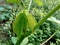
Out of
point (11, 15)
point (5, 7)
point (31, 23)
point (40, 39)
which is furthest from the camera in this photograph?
point (5, 7)

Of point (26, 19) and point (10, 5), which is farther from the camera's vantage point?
point (10, 5)

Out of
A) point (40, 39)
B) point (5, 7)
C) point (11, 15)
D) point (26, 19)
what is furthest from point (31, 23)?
point (5, 7)

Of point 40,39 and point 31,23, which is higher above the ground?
point 31,23

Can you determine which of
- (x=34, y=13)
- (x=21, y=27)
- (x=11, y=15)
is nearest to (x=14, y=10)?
(x=11, y=15)

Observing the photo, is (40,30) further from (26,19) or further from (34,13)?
(26,19)

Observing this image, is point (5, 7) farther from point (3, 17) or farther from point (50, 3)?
point (50, 3)

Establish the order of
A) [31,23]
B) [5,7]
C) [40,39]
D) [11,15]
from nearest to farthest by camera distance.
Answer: [31,23] < [40,39] < [11,15] < [5,7]

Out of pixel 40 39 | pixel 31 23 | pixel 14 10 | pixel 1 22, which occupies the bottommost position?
pixel 40 39
